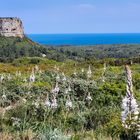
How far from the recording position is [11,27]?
508 feet

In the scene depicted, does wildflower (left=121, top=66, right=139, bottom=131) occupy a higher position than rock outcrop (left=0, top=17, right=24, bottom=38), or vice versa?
wildflower (left=121, top=66, right=139, bottom=131)

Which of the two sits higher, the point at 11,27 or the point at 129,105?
the point at 129,105

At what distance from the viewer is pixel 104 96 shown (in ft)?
39.4

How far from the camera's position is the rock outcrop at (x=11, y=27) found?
502 feet

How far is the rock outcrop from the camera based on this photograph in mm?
153000

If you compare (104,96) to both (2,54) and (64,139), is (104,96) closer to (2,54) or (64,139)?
(64,139)

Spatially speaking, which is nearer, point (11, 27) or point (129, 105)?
point (129, 105)

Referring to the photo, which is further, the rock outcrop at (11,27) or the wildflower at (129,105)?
the rock outcrop at (11,27)

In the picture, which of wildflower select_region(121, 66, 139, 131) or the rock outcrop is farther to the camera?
the rock outcrop

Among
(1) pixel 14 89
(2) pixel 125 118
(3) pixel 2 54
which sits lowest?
(3) pixel 2 54

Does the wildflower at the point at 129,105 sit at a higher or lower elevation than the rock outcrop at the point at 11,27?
higher

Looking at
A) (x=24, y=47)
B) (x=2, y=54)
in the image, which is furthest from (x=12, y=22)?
(x=2, y=54)

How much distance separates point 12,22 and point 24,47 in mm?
26990

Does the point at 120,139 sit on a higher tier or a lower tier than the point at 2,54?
higher
